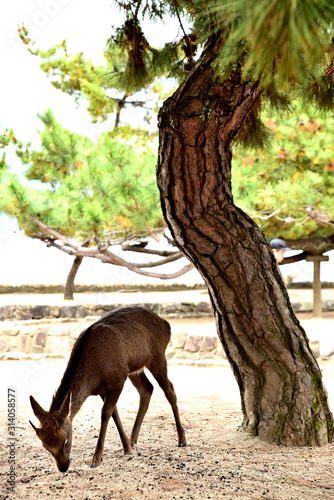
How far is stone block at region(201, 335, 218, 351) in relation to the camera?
6989 millimetres

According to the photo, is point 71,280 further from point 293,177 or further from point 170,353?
point 293,177

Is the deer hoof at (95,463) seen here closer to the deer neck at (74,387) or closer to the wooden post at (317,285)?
the deer neck at (74,387)

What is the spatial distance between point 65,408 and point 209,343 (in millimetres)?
5144

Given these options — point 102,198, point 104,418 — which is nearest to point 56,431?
point 104,418

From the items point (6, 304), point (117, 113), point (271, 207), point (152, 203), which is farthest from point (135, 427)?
point (117, 113)

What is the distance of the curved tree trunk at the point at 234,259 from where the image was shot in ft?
7.87

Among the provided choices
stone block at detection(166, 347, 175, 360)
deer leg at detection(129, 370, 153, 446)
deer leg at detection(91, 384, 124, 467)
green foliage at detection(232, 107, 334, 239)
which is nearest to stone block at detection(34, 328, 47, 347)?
stone block at detection(166, 347, 175, 360)

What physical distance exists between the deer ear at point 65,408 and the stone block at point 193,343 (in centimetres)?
515

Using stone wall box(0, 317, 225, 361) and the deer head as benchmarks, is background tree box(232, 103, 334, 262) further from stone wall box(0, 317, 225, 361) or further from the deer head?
the deer head

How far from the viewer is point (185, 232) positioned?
8.18 feet

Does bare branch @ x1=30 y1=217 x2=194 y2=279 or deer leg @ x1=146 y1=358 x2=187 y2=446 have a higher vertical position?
bare branch @ x1=30 y1=217 x2=194 y2=279

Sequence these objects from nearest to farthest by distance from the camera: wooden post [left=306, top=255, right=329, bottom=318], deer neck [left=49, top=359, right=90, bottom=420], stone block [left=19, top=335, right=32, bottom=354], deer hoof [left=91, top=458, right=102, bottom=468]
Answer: deer neck [left=49, top=359, right=90, bottom=420]
deer hoof [left=91, top=458, right=102, bottom=468]
stone block [left=19, top=335, right=32, bottom=354]
wooden post [left=306, top=255, right=329, bottom=318]

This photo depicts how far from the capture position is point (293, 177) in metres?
7.68

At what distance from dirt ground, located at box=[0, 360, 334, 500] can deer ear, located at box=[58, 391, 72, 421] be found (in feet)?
0.99
